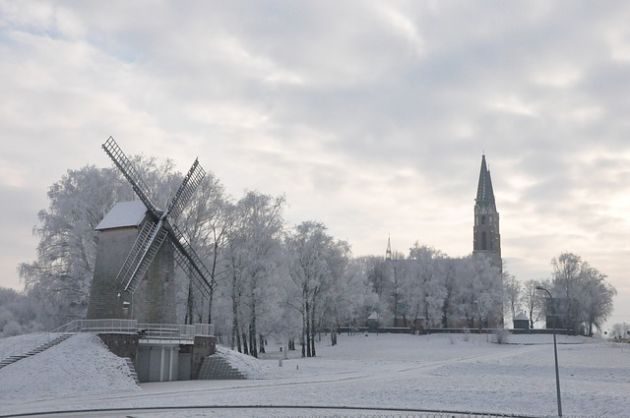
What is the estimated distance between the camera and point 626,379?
42.2 meters

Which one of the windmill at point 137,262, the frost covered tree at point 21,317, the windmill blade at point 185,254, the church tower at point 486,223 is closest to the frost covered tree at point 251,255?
the windmill blade at point 185,254

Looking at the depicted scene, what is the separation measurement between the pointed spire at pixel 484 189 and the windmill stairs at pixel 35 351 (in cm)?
12546

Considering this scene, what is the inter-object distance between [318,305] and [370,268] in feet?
179

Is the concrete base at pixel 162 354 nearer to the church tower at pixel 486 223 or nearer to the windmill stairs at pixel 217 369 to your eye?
Result: the windmill stairs at pixel 217 369

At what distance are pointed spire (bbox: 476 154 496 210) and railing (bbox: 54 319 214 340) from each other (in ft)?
383

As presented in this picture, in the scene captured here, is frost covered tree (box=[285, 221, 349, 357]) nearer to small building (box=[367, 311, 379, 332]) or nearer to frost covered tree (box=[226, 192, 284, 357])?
frost covered tree (box=[226, 192, 284, 357])

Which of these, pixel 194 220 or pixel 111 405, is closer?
pixel 111 405

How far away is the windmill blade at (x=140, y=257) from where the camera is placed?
43594 millimetres

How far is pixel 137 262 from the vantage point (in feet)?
144

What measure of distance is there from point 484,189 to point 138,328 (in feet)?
408

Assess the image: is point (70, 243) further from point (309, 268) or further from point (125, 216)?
point (309, 268)

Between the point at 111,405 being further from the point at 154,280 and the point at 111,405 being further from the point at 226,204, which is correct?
the point at 226,204

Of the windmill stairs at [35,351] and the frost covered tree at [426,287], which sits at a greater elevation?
the frost covered tree at [426,287]

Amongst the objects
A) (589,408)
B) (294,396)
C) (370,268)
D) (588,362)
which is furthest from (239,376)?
(370,268)
